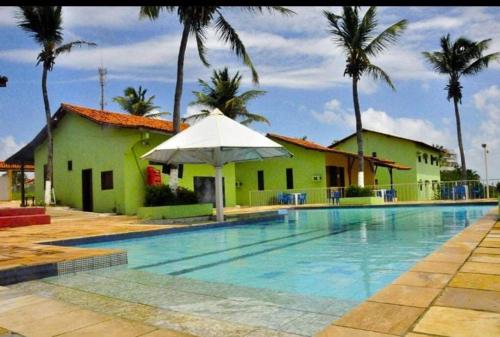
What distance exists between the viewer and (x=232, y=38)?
15.7m

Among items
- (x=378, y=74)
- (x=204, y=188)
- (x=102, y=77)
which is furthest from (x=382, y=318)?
(x=102, y=77)

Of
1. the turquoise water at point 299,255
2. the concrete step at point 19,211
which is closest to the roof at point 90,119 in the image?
the concrete step at point 19,211

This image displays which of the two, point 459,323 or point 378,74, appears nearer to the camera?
point 459,323

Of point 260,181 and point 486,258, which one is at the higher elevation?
point 260,181

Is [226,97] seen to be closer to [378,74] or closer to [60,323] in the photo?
[378,74]

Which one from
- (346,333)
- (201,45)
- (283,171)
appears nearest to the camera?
(346,333)

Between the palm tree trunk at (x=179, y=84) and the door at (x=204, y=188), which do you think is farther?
the door at (x=204, y=188)

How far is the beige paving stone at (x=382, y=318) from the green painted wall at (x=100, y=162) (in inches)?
587

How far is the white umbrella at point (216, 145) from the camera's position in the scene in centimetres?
1133

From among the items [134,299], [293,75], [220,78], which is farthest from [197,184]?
[134,299]

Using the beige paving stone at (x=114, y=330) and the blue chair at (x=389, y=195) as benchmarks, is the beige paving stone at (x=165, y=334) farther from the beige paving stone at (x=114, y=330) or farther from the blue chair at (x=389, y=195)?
the blue chair at (x=389, y=195)

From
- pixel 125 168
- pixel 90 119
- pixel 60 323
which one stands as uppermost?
pixel 90 119

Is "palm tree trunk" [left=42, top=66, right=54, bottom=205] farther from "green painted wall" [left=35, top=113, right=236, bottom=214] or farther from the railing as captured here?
the railing

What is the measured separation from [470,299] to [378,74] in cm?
1775
